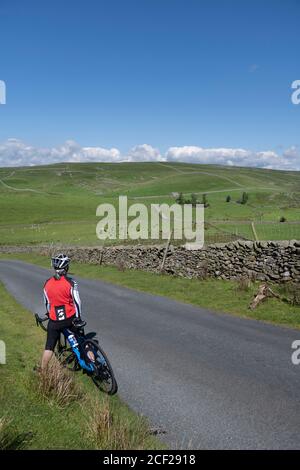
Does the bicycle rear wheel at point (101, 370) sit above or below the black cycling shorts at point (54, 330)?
below

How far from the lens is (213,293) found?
58.9 feet

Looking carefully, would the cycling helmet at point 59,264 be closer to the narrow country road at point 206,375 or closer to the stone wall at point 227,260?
the narrow country road at point 206,375

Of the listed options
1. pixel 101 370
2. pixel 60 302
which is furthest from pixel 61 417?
pixel 60 302

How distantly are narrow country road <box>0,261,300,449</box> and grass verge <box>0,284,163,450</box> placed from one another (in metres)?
0.58

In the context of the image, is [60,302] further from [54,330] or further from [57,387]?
[57,387]

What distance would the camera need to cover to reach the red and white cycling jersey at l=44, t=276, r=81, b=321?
8508 millimetres

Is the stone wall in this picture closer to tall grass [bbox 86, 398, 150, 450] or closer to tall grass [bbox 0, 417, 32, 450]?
tall grass [bbox 86, 398, 150, 450]

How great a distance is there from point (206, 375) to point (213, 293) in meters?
9.41

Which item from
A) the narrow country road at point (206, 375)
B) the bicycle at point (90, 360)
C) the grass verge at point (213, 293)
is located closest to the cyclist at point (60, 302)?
the bicycle at point (90, 360)

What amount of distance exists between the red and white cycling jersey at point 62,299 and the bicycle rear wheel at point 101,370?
0.73 m

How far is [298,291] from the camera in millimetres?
15453

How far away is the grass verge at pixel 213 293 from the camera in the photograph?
13742 mm

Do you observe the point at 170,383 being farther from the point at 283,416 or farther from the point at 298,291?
the point at 298,291
